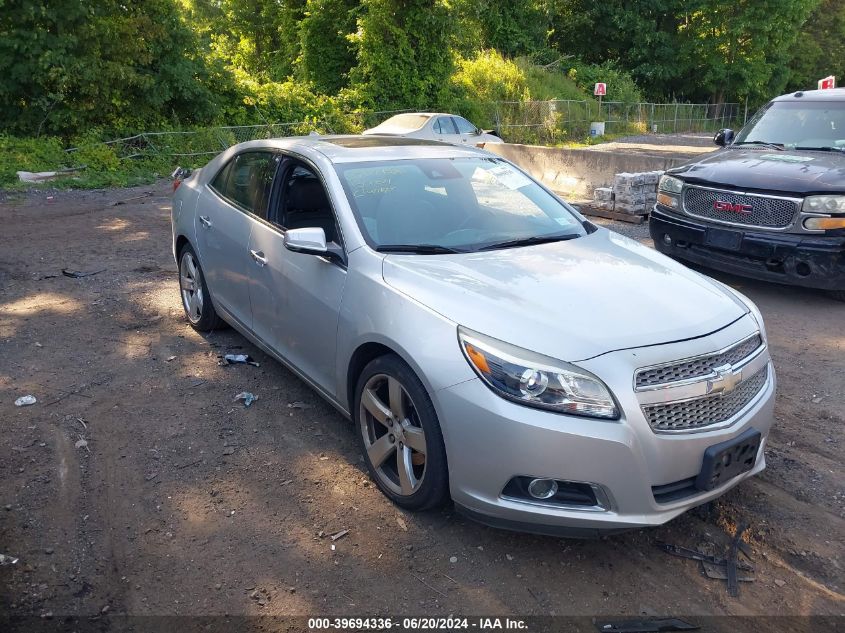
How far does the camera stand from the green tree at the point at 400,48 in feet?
86.3

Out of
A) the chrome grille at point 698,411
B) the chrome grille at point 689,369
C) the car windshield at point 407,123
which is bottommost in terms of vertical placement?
the chrome grille at point 698,411

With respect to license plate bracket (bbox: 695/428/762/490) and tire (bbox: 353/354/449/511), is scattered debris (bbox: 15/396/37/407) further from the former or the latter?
license plate bracket (bbox: 695/428/762/490)

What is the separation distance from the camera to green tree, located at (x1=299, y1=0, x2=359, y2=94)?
92.3 feet

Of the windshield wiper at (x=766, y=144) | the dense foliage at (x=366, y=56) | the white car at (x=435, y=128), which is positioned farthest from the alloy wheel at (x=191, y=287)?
the dense foliage at (x=366, y=56)

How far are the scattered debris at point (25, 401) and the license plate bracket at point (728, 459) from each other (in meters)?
4.05

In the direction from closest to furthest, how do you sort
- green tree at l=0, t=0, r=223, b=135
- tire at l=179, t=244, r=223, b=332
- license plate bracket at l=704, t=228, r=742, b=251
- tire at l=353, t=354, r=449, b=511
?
tire at l=353, t=354, r=449, b=511, tire at l=179, t=244, r=223, b=332, license plate bracket at l=704, t=228, r=742, b=251, green tree at l=0, t=0, r=223, b=135

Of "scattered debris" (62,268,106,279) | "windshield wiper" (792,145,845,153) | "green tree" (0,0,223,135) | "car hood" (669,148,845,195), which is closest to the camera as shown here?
"car hood" (669,148,845,195)

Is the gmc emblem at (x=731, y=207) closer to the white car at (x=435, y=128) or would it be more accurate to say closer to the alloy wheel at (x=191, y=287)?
the alloy wheel at (x=191, y=287)

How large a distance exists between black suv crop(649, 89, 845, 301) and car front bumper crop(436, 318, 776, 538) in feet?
13.5

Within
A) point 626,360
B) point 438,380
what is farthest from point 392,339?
point 626,360

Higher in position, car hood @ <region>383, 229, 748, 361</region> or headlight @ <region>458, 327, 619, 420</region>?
car hood @ <region>383, 229, 748, 361</region>

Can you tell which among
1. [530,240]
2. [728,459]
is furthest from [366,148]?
[728,459]

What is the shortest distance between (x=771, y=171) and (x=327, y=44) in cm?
2469

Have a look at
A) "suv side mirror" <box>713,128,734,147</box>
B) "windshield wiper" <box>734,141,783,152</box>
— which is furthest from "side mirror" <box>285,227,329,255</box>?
"suv side mirror" <box>713,128,734,147</box>
